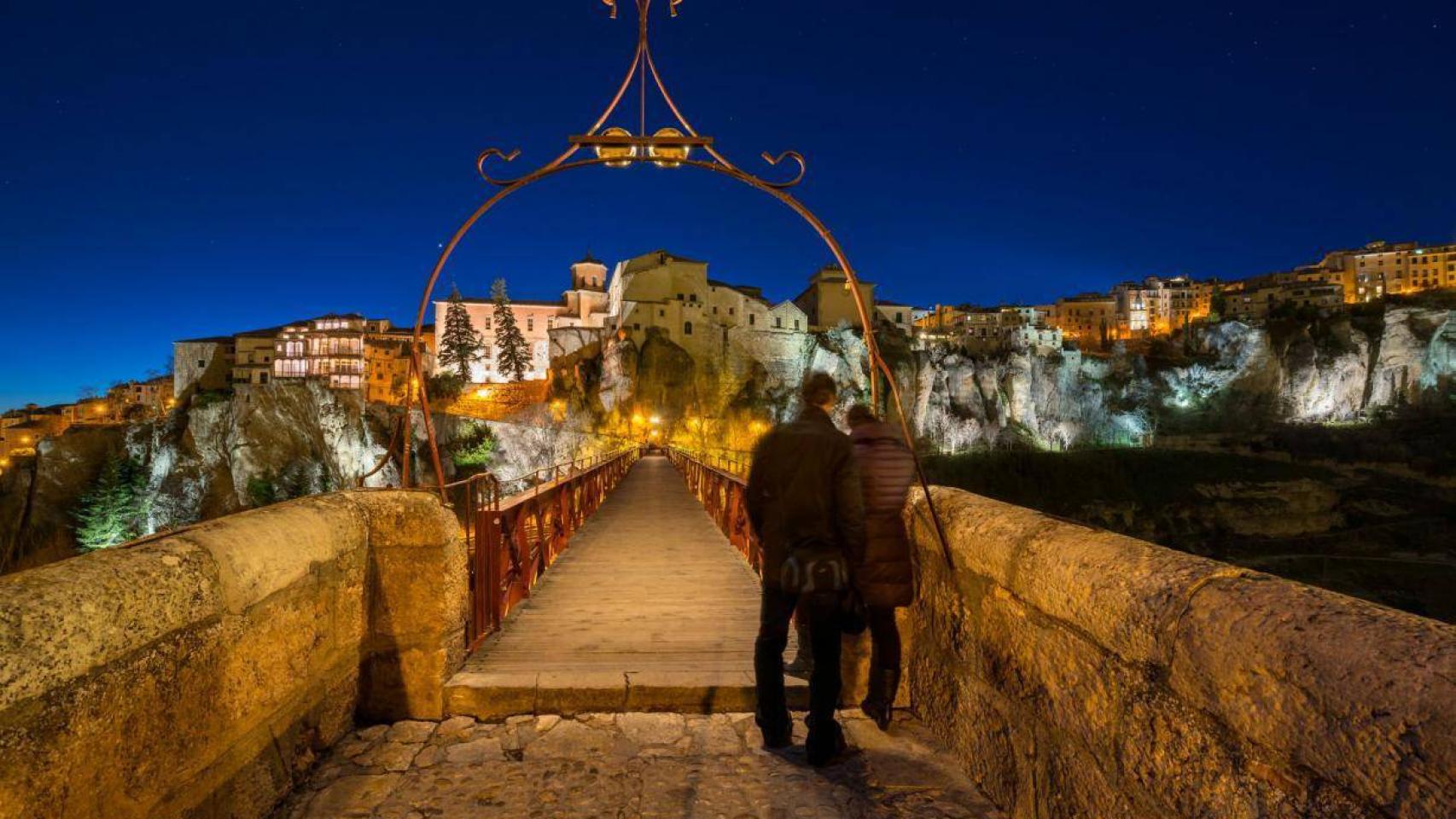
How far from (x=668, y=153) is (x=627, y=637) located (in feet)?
11.6

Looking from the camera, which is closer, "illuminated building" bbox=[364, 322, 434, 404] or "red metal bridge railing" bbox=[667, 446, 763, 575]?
"red metal bridge railing" bbox=[667, 446, 763, 575]

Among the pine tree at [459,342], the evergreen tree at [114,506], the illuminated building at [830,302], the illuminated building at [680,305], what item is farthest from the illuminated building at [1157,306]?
the evergreen tree at [114,506]

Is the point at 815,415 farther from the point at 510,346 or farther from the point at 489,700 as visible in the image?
the point at 510,346

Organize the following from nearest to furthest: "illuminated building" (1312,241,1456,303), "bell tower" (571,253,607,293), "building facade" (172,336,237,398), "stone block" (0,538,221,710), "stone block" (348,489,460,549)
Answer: "stone block" (0,538,221,710) < "stone block" (348,489,460,549) < "building facade" (172,336,237,398) < "bell tower" (571,253,607,293) < "illuminated building" (1312,241,1456,303)

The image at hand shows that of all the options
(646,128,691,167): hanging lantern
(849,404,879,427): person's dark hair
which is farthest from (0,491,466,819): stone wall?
A: (646,128,691,167): hanging lantern

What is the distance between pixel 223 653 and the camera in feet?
7.81

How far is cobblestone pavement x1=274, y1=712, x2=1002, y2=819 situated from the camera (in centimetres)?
274

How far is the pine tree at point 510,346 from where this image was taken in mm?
60906

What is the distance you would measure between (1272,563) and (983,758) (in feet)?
166

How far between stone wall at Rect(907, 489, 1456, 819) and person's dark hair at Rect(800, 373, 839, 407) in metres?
0.88

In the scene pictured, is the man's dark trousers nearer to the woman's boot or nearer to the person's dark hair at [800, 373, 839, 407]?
the woman's boot

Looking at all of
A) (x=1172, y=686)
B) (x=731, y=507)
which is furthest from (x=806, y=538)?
(x=731, y=507)

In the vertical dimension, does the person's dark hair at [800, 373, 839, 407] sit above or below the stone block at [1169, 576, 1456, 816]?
above

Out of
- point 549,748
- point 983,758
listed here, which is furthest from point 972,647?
point 549,748
